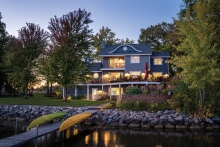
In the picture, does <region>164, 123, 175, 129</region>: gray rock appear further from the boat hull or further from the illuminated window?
the illuminated window

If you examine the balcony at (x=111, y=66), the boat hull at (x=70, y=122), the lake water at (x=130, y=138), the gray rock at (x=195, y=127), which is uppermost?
the balcony at (x=111, y=66)

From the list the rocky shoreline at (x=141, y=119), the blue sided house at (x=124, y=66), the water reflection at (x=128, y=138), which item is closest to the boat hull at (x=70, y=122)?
the water reflection at (x=128, y=138)

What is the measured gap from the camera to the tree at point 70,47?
23547mm

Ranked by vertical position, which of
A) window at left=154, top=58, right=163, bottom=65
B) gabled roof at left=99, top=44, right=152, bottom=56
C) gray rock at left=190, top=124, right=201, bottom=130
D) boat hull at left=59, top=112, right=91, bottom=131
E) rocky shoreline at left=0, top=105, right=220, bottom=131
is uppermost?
gabled roof at left=99, top=44, right=152, bottom=56

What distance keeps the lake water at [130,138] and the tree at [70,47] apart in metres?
10.1

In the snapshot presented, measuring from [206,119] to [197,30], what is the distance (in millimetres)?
6739

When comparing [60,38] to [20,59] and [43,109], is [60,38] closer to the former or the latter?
[20,59]

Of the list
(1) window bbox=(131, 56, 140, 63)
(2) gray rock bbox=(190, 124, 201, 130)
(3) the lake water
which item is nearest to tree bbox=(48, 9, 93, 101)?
(1) window bbox=(131, 56, 140, 63)

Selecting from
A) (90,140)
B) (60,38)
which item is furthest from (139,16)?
(90,140)

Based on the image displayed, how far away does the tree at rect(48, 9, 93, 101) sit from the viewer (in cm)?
2355

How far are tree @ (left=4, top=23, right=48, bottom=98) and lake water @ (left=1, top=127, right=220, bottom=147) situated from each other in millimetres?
15740

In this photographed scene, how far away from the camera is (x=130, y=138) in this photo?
1206 centimetres

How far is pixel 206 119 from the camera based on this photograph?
15.0 meters

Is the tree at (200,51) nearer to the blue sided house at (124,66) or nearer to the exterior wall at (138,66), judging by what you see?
the blue sided house at (124,66)
